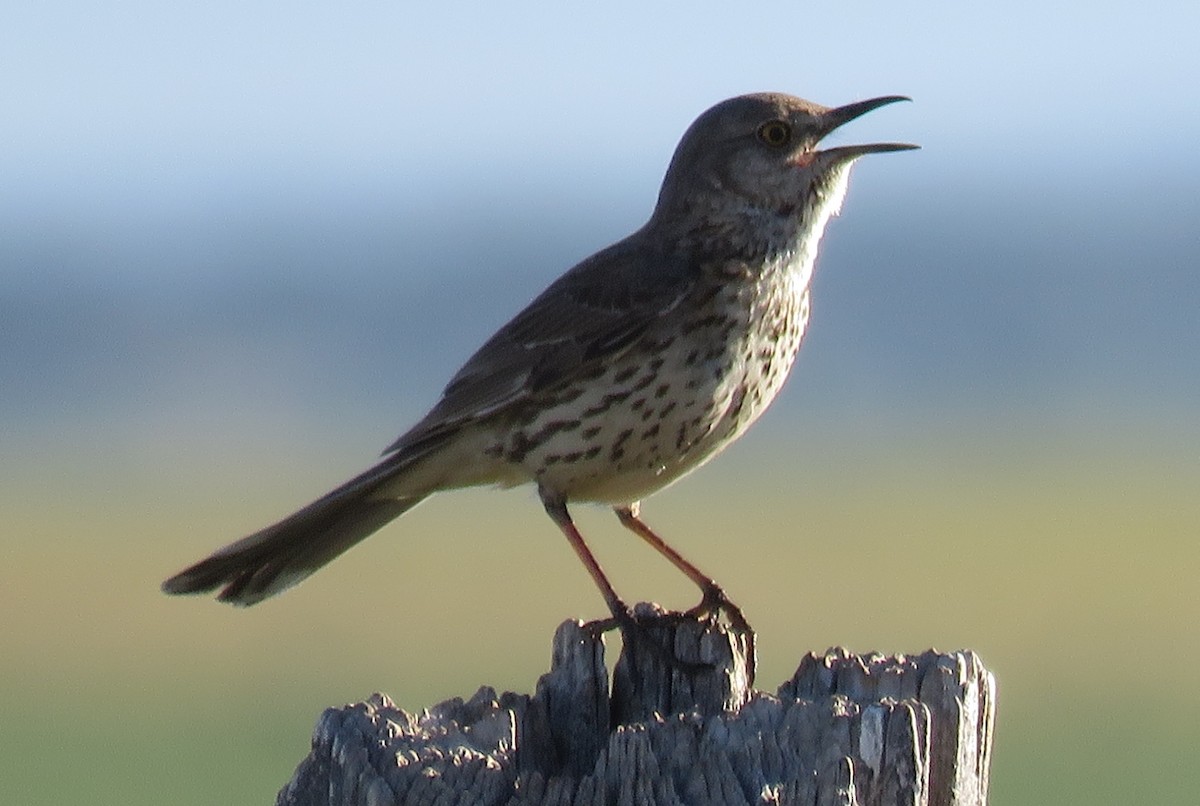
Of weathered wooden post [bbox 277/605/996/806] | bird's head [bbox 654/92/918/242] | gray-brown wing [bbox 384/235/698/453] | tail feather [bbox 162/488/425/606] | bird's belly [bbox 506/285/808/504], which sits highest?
bird's head [bbox 654/92/918/242]

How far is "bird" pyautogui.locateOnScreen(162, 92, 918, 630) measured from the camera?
8.84 meters

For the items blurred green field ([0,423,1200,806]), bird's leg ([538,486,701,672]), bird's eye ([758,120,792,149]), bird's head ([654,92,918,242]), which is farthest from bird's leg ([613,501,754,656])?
blurred green field ([0,423,1200,806])

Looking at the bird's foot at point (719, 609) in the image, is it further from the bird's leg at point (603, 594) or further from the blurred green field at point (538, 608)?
the blurred green field at point (538, 608)

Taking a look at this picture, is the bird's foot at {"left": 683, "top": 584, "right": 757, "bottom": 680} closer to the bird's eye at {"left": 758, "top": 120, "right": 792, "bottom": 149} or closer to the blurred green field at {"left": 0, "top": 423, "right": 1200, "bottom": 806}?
the bird's eye at {"left": 758, "top": 120, "right": 792, "bottom": 149}

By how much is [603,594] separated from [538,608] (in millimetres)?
21523

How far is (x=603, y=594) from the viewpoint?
827 cm

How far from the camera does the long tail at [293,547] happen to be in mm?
8664

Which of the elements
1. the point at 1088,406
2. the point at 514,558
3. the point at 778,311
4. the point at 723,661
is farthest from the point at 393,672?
the point at 1088,406

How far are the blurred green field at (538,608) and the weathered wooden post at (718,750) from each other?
9.57m

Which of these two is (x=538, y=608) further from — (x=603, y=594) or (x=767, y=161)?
(x=603, y=594)

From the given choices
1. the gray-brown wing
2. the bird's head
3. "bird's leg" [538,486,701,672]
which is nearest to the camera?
"bird's leg" [538,486,701,672]

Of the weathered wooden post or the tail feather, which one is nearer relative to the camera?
the weathered wooden post

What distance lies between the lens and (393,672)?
83.8ft

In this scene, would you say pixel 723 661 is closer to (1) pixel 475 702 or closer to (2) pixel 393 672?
(1) pixel 475 702
